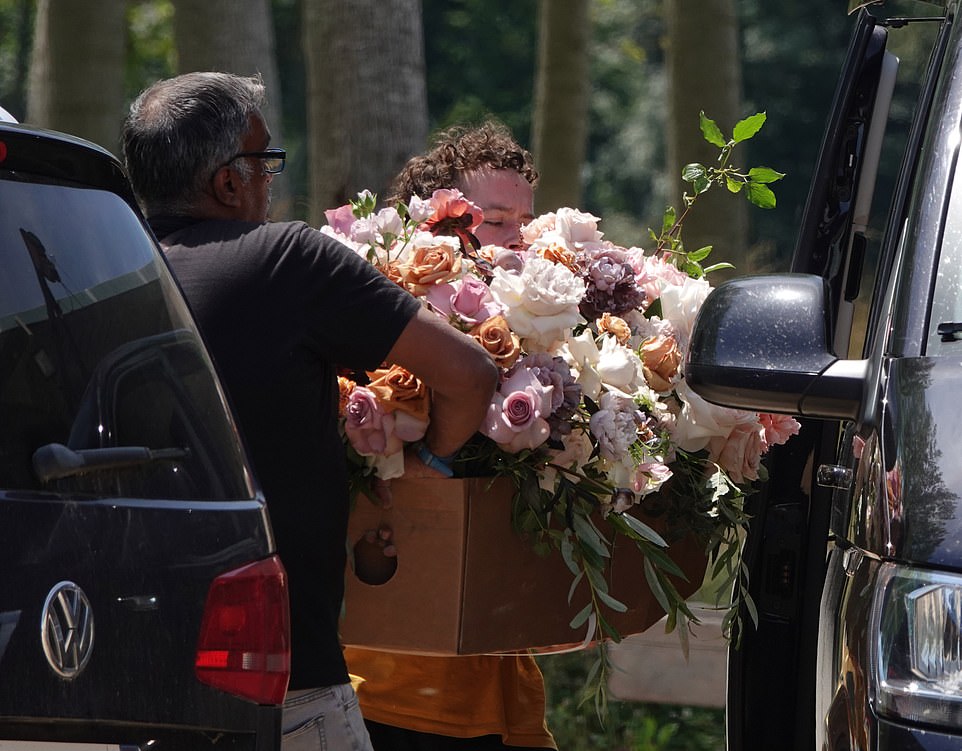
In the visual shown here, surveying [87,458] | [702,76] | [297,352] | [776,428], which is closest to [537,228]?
[776,428]

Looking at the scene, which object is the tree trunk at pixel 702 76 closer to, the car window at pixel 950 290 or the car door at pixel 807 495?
the car door at pixel 807 495

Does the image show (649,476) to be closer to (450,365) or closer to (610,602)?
(610,602)

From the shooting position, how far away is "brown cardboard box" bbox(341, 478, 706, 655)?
126 inches

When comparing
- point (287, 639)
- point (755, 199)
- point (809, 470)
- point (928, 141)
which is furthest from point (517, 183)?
point (287, 639)

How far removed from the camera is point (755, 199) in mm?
3834

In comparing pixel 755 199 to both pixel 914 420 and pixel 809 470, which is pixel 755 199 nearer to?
pixel 809 470

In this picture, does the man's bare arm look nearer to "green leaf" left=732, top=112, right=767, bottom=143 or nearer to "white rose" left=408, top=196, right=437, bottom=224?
"white rose" left=408, top=196, right=437, bottom=224

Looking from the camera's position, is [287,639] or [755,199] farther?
[755,199]

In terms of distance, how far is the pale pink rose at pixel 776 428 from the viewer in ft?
11.5

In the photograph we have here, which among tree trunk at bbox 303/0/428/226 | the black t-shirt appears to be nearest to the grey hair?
the black t-shirt

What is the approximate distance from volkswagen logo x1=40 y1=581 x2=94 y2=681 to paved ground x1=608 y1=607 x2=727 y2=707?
421 cm

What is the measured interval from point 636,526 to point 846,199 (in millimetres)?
1051

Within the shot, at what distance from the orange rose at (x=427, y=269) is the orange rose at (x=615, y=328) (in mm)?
342

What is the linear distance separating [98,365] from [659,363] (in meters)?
1.49
